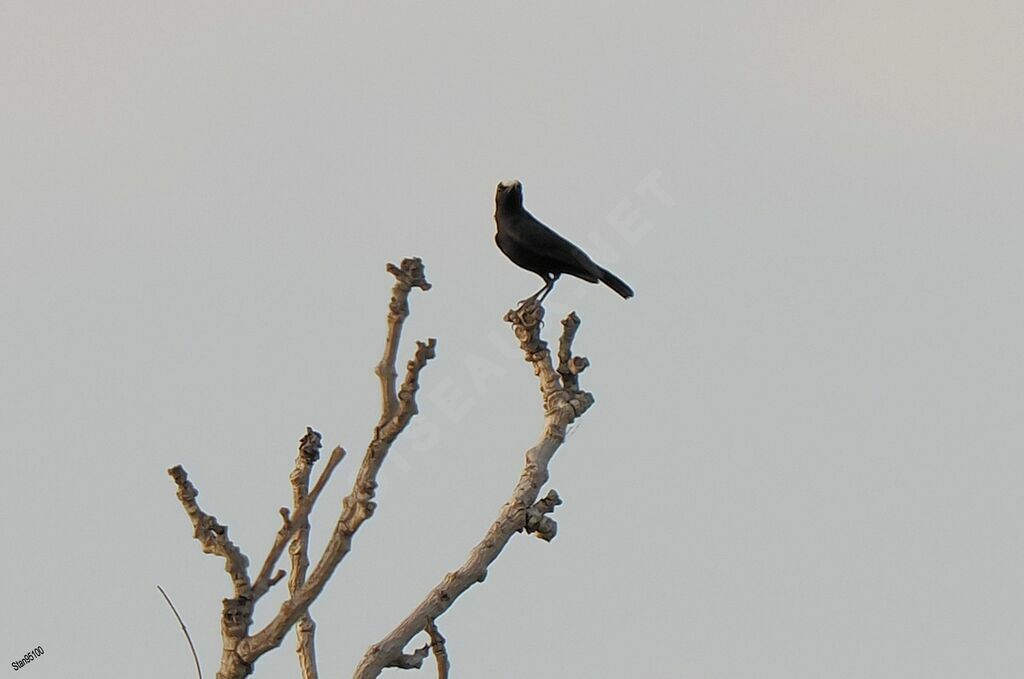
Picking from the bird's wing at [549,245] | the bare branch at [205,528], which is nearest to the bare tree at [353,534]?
the bare branch at [205,528]

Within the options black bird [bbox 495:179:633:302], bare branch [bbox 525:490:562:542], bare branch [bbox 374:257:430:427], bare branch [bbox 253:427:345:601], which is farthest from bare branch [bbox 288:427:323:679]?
black bird [bbox 495:179:633:302]

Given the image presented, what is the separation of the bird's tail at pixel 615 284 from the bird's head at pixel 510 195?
77cm

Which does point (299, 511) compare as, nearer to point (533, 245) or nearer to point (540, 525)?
point (540, 525)

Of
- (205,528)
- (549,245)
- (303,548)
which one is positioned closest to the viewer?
(205,528)

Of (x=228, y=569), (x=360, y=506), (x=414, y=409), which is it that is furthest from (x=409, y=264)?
(x=228, y=569)

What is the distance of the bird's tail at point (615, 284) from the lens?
10586 mm

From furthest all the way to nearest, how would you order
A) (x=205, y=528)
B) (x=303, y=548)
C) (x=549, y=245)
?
(x=549, y=245) → (x=303, y=548) → (x=205, y=528)

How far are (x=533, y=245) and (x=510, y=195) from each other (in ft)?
1.33

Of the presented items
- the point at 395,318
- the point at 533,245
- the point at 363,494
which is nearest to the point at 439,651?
the point at 363,494

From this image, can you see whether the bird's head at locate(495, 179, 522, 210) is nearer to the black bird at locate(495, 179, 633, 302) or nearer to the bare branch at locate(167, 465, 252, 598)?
the black bird at locate(495, 179, 633, 302)

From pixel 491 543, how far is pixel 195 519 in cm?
162

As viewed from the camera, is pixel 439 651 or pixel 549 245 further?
pixel 549 245

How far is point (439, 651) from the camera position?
849cm

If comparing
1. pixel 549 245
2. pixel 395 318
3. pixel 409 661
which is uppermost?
pixel 549 245
